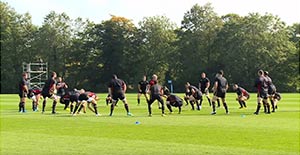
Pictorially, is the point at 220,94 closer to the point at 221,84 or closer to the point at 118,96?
the point at 221,84

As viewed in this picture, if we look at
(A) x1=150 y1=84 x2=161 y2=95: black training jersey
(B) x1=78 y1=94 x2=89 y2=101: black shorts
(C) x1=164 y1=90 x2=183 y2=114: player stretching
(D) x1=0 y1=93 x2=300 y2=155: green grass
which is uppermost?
(A) x1=150 y1=84 x2=161 y2=95: black training jersey

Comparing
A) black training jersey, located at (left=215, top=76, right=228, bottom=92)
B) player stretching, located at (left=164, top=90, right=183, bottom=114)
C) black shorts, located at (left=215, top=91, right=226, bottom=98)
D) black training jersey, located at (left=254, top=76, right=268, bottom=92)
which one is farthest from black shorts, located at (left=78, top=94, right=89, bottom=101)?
black training jersey, located at (left=254, top=76, right=268, bottom=92)

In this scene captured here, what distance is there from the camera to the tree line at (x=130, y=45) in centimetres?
8269

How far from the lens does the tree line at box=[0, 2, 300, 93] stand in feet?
271

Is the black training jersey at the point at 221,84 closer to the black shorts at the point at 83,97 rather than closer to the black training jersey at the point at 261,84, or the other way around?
the black training jersey at the point at 261,84

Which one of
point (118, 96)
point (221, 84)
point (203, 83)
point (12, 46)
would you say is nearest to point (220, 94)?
point (221, 84)

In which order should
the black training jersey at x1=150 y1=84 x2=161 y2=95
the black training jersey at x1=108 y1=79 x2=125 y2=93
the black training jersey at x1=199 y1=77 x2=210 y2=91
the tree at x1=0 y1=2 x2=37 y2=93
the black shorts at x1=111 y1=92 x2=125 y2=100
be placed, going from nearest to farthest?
1. the black training jersey at x1=150 y1=84 x2=161 y2=95
2. the black shorts at x1=111 y1=92 x2=125 y2=100
3. the black training jersey at x1=108 y1=79 x2=125 y2=93
4. the black training jersey at x1=199 y1=77 x2=210 y2=91
5. the tree at x1=0 y1=2 x2=37 y2=93

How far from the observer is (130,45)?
89.1m

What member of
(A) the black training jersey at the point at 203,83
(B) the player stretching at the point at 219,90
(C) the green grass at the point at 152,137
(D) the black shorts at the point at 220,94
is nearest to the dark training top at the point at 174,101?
(B) the player stretching at the point at 219,90

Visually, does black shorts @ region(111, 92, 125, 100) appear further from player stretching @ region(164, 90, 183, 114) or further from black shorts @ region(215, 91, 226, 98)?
black shorts @ region(215, 91, 226, 98)

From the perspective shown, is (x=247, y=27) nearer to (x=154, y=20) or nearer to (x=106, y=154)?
(x=154, y=20)

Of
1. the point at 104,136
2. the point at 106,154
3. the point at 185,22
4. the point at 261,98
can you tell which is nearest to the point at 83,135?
the point at 104,136

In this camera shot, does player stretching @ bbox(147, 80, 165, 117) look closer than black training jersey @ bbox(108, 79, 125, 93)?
Yes

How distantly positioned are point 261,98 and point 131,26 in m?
68.1
